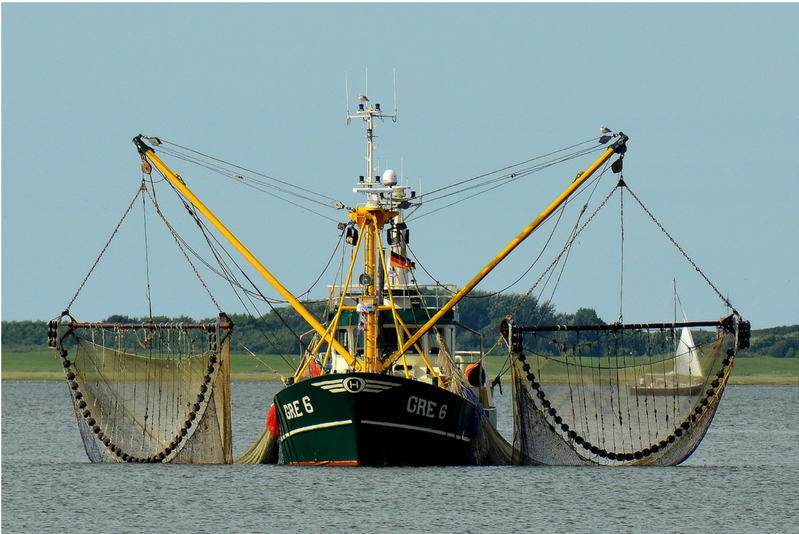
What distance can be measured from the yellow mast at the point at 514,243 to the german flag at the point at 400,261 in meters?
2.77

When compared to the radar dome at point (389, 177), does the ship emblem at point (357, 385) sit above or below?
below

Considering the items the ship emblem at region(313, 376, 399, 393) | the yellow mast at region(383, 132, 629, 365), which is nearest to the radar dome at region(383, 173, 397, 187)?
the yellow mast at region(383, 132, 629, 365)

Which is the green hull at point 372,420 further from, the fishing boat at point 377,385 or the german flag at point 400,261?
the german flag at point 400,261

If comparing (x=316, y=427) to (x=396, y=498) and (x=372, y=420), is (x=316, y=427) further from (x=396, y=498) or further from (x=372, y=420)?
(x=396, y=498)

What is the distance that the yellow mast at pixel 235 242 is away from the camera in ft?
140

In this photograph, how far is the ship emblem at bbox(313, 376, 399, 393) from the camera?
3844 cm

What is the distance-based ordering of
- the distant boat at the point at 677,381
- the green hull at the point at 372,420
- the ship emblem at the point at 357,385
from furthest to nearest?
Answer: the distant boat at the point at 677,381 → the green hull at the point at 372,420 → the ship emblem at the point at 357,385

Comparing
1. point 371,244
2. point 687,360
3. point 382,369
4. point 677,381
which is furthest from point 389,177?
point 687,360

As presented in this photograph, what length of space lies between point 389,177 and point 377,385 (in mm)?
8736

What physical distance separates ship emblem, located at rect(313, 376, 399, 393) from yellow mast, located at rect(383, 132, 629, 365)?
6.90 feet

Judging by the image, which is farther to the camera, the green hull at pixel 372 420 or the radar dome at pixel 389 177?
the radar dome at pixel 389 177

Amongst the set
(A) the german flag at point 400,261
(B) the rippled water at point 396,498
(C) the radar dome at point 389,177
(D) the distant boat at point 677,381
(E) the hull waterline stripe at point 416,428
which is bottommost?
(B) the rippled water at point 396,498

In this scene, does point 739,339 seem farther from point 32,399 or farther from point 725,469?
point 32,399

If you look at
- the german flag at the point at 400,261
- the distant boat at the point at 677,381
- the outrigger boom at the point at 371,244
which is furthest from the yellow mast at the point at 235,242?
the distant boat at the point at 677,381
